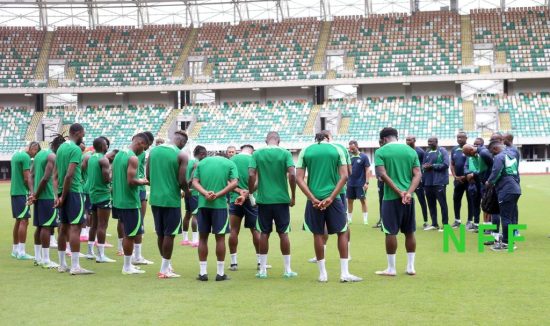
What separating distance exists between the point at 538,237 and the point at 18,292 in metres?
10.5

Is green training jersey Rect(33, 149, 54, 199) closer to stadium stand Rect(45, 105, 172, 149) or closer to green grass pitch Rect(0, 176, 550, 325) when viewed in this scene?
green grass pitch Rect(0, 176, 550, 325)

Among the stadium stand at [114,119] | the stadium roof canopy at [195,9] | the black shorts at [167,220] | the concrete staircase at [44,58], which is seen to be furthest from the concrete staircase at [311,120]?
the black shorts at [167,220]

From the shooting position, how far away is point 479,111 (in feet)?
175

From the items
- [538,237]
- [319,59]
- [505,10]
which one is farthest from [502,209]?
[505,10]

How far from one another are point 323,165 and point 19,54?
2209 inches

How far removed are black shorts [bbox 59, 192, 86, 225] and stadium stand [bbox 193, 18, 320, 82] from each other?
46.0 m

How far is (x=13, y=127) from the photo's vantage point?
58312 mm

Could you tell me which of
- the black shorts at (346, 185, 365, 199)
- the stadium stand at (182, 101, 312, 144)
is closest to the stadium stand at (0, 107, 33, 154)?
the stadium stand at (182, 101, 312, 144)

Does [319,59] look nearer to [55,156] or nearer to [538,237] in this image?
[538,237]

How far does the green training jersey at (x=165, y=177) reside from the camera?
1088 centimetres

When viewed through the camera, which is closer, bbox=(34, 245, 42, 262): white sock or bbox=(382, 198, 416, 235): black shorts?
bbox=(382, 198, 416, 235): black shorts

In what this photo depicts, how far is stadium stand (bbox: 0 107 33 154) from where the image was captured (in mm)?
55844

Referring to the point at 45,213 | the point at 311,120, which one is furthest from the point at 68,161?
the point at 311,120

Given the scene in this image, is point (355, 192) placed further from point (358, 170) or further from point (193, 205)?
point (193, 205)
